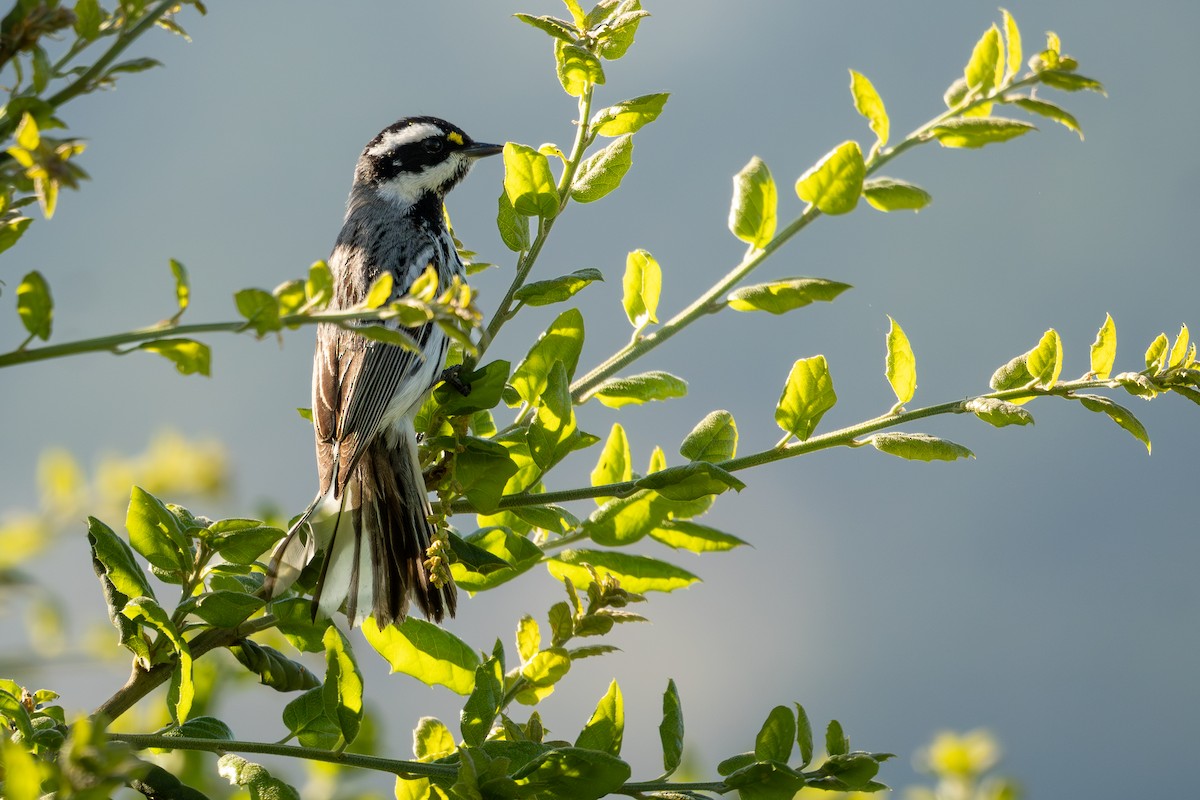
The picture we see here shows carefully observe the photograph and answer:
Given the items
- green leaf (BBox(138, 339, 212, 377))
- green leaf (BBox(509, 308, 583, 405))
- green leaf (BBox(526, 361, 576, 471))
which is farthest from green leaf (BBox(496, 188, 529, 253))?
green leaf (BBox(138, 339, 212, 377))

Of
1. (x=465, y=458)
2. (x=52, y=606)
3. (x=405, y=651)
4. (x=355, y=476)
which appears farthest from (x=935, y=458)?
(x=52, y=606)

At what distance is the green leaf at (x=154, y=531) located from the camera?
2.11 meters

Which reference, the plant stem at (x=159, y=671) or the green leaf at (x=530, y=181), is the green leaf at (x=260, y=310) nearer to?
the plant stem at (x=159, y=671)

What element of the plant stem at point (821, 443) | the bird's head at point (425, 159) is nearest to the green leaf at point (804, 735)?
the plant stem at point (821, 443)

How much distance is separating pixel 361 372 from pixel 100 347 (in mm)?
2402

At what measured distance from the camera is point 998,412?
2.16 m

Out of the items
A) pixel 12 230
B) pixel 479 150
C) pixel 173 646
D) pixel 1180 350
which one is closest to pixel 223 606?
pixel 173 646

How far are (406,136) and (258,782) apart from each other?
13.2ft

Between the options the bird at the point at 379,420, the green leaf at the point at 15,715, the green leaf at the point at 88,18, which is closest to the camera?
the green leaf at the point at 88,18

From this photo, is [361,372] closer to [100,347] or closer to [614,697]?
[614,697]

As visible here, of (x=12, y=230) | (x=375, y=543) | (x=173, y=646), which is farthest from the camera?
(x=375, y=543)

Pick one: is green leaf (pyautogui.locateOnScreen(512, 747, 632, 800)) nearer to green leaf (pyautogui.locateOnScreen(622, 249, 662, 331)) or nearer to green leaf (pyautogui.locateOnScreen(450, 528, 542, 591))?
green leaf (pyautogui.locateOnScreen(450, 528, 542, 591))

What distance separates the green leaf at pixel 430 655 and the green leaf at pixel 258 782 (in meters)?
0.43

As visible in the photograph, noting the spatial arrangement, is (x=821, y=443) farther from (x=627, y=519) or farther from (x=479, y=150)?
(x=479, y=150)
